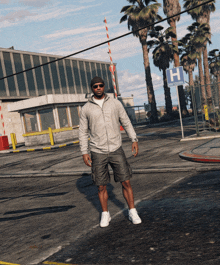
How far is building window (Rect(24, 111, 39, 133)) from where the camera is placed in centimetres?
2367

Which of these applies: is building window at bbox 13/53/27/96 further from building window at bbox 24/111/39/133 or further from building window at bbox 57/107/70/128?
building window at bbox 57/107/70/128

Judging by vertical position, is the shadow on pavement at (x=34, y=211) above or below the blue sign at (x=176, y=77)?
below

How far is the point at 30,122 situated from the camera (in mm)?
23906

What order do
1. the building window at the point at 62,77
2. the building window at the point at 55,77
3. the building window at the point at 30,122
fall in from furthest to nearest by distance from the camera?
1. the building window at the point at 62,77
2. the building window at the point at 55,77
3. the building window at the point at 30,122

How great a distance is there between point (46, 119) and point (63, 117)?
1266 mm

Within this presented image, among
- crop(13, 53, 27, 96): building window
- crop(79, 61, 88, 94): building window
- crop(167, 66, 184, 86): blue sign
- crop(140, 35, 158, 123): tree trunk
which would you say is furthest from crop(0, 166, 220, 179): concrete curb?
crop(79, 61, 88, 94): building window

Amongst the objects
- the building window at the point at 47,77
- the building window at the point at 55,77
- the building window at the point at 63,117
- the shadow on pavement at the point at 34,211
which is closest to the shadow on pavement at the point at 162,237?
the shadow on pavement at the point at 34,211

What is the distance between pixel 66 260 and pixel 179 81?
11.0 m

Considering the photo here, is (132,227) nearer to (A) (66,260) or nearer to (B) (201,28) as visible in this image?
(A) (66,260)

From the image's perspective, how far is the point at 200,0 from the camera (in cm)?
3862

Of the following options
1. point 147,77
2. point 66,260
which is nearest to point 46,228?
point 66,260

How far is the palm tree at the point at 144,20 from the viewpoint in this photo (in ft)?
107

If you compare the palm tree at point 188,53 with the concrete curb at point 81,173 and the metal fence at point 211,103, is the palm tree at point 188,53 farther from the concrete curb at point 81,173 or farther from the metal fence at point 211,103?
the concrete curb at point 81,173

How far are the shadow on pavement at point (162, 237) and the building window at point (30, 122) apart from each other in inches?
780
